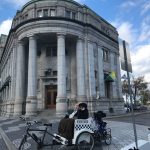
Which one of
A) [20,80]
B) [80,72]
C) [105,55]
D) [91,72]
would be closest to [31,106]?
[20,80]

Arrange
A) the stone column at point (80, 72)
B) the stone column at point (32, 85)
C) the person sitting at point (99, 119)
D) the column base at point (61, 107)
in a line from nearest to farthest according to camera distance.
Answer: the person sitting at point (99, 119) < the column base at point (61, 107) < the stone column at point (32, 85) < the stone column at point (80, 72)

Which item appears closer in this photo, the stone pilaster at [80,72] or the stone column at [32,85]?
the stone column at [32,85]

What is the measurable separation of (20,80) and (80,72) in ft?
28.4

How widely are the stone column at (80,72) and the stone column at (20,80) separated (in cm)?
808

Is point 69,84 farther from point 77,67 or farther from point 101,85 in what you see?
point 101,85

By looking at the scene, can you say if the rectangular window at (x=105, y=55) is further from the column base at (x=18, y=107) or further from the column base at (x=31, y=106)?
the column base at (x=18, y=107)

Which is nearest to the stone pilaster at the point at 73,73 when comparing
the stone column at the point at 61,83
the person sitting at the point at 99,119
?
the stone column at the point at 61,83

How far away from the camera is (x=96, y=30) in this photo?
3338 cm

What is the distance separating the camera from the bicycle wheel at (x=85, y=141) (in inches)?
293

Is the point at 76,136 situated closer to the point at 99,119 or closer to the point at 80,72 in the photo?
the point at 99,119

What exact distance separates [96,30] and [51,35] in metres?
7.57

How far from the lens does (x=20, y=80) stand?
3083 cm

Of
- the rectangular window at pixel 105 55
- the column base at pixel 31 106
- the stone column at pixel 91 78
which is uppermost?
the rectangular window at pixel 105 55

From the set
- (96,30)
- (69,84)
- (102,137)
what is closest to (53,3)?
(96,30)
